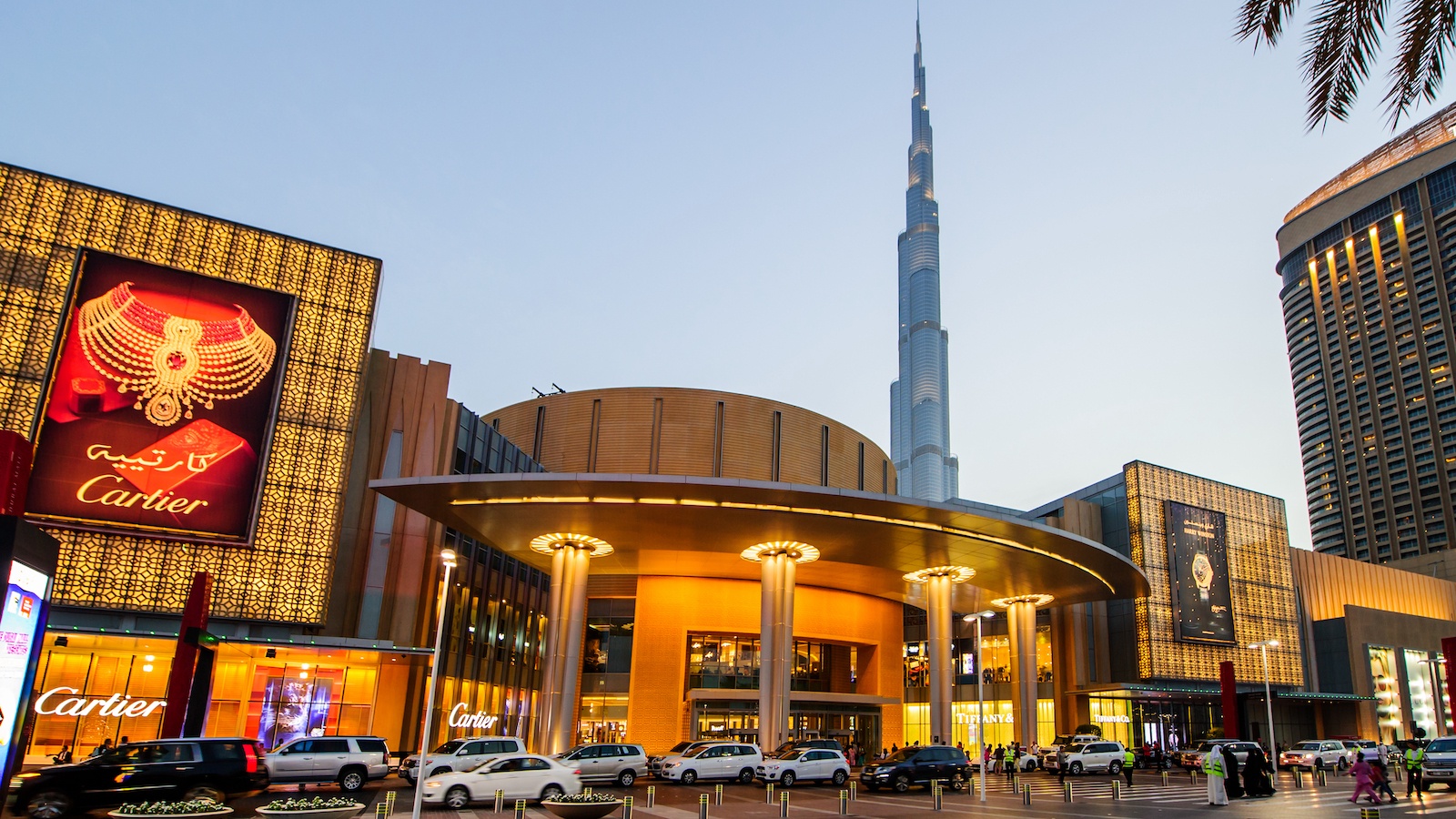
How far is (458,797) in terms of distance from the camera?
Answer: 24406 mm

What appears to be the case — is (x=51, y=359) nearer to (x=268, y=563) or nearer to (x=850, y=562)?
(x=268, y=563)

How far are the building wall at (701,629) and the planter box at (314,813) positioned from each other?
37.6m

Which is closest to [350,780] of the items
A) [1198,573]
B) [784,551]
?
[784,551]

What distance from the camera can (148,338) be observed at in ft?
125

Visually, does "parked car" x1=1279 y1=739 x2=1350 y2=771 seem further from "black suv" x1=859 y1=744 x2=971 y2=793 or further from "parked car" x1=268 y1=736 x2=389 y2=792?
"parked car" x1=268 y1=736 x2=389 y2=792

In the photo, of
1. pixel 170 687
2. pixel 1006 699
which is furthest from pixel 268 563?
pixel 1006 699

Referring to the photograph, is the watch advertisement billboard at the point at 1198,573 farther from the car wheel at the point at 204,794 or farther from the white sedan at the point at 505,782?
the car wheel at the point at 204,794

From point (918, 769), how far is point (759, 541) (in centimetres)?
1299

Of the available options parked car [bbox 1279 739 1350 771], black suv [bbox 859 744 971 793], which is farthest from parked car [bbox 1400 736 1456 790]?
black suv [bbox 859 744 971 793]

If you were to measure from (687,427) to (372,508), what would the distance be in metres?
22.5

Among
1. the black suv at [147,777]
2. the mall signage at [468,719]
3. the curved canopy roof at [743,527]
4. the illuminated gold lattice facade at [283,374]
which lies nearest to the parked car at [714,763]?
the curved canopy roof at [743,527]

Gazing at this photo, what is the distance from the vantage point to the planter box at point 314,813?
15336 mm

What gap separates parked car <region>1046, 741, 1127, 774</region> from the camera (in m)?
43.2

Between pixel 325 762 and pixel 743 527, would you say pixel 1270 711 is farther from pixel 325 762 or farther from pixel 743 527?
pixel 325 762
